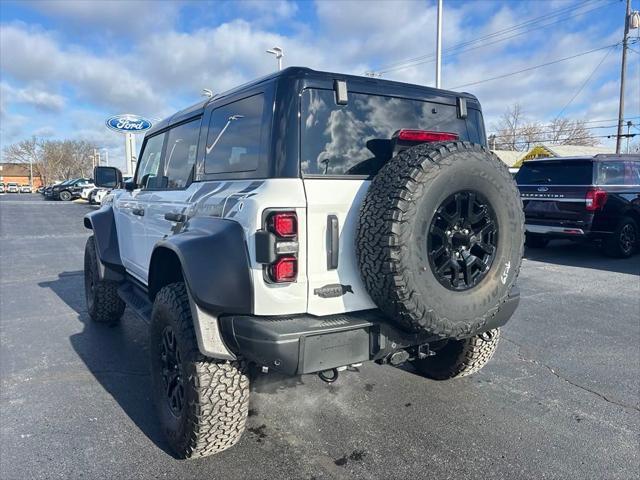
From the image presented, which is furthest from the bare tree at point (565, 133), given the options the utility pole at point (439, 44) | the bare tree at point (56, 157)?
the bare tree at point (56, 157)

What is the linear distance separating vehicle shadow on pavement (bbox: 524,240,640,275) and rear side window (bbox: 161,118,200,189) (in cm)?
742

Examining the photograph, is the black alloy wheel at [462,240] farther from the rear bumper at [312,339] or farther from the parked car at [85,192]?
the parked car at [85,192]

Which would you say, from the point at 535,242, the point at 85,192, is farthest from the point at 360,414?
the point at 85,192

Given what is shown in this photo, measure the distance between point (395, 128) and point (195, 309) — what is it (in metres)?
1.52

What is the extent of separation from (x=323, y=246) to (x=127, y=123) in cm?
2026

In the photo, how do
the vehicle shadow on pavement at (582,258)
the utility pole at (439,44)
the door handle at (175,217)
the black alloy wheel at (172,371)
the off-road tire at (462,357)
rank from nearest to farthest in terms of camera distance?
the black alloy wheel at (172,371) < the door handle at (175,217) < the off-road tire at (462,357) < the vehicle shadow on pavement at (582,258) < the utility pole at (439,44)

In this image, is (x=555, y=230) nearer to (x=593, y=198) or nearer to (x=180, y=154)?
(x=593, y=198)

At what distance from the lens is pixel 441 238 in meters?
2.32

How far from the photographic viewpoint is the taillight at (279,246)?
7.11 ft

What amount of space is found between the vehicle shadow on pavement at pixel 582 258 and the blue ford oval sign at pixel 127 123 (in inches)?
656

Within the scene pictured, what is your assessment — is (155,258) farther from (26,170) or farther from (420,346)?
(26,170)

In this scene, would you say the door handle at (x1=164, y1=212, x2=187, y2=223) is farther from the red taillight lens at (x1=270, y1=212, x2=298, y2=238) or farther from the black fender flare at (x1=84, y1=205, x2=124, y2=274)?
the black fender flare at (x1=84, y1=205, x2=124, y2=274)

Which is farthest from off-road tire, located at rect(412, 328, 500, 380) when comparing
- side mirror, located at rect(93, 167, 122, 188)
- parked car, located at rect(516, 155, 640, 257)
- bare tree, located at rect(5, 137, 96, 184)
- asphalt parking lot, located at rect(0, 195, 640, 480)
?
bare tree, located at rect(5, 137, 96, 184)

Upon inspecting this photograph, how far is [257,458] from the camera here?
2.66 metres
